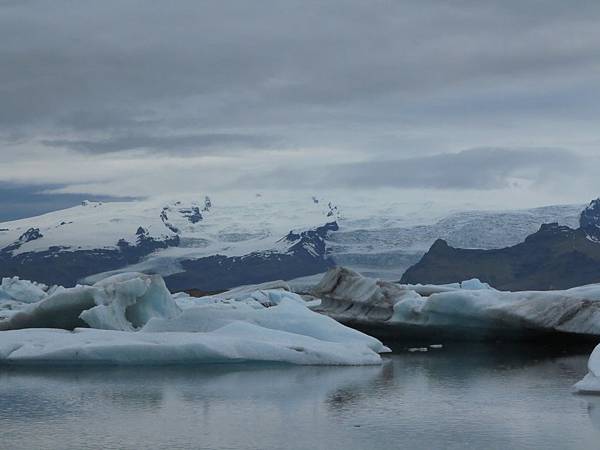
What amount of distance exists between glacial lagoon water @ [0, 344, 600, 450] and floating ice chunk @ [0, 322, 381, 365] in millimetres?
243

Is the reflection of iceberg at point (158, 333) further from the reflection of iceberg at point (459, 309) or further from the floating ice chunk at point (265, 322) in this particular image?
the reflection of iceberg at point (459, 309)

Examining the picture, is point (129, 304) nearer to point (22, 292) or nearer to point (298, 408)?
point (298, 408)

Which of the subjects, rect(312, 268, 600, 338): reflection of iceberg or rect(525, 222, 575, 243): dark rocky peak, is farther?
rect(525, 222, 575, 243): dark rocky peak

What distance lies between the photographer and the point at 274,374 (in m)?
19.5

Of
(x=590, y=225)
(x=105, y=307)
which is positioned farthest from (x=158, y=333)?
(x=590, y=225)

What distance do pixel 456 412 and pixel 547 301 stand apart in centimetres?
1067

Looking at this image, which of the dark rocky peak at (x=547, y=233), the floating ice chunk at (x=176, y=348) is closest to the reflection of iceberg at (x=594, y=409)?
the floating ice chunk at (x=176, y=348)

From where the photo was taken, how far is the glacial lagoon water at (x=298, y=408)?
509 inches

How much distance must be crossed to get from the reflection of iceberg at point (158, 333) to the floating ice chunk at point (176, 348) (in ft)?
0.06

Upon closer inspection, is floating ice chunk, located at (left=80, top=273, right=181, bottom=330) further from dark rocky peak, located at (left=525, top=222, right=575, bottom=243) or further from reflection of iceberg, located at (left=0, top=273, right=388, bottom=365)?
dark rocky peak, located at (left=525, top=222, right=575, bottom=243)

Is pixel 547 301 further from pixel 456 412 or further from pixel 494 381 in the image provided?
pixel 456 412

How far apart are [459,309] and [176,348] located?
925 cm

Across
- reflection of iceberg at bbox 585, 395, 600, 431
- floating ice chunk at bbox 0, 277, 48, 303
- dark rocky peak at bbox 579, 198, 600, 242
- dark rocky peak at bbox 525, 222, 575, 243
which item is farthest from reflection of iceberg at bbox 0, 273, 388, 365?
dark rocky peak at bbox 579, 198, 600, 242

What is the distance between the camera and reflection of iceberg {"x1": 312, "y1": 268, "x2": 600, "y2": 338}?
82.7 feet
